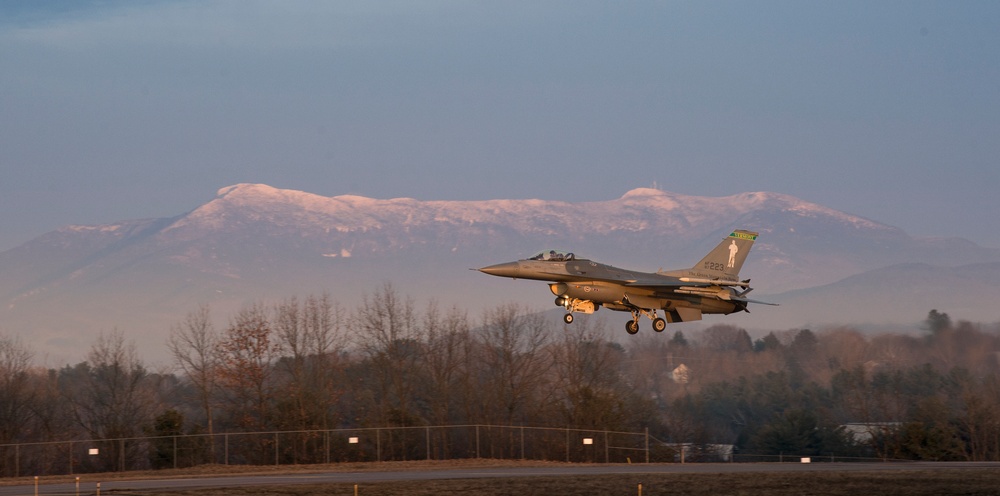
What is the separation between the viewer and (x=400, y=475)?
49.2 metres

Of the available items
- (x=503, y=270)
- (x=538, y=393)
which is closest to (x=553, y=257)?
(x=503, y=270)

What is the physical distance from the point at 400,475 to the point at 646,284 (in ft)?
43.1

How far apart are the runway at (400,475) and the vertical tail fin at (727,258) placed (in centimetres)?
868

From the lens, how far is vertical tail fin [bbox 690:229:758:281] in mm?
52188

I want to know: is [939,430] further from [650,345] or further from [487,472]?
[650,345]

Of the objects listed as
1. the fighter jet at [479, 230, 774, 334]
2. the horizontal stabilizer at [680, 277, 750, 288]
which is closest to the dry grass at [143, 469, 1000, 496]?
the fighter jet at [479, 230, 774, 334]

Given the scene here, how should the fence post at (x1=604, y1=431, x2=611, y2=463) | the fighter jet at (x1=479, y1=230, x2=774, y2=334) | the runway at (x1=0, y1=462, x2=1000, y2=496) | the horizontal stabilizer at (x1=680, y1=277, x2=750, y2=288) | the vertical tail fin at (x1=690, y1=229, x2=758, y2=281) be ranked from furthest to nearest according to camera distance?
the fence post at (x1=604, y1=431, x2=611, y2=463) → the vertical tail fin at (x1=690, y1=229, x2=758, y2=281) → the horizontal stabilizer at (x1=680, y1=277, x2=750, y2=288) → the fighter jet at (x1=479, y1=230, x2=774, y2=334) → the runway at (x1=0, y1=462, x2=1000, y2=496)

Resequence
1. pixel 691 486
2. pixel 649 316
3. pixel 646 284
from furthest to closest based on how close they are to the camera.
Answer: pixel 649 316, pixel 646 284, pixel 691 486

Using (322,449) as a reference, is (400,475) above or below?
below

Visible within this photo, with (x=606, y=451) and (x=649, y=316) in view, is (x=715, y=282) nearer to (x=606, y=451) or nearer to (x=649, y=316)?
(x=649, y=316)

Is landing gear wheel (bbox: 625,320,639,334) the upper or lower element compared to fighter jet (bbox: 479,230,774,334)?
lower

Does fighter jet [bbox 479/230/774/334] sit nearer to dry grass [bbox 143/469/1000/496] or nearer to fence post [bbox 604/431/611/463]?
dry grass [bbox 143/469/1000/496]

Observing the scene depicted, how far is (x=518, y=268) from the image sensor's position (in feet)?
151

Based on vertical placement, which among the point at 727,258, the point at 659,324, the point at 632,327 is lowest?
the point at 632,327
